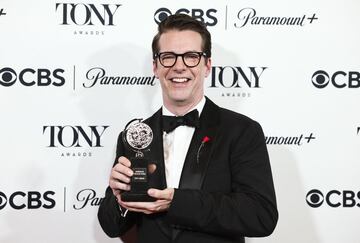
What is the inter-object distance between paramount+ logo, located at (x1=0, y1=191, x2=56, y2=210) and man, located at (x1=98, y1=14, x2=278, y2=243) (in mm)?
620

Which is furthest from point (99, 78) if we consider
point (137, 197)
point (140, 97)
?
point (137, 197)

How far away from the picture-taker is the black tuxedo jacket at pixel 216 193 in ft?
4.65

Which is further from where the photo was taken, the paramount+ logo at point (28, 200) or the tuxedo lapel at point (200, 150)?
the paramount+ logo at point (28, 200)

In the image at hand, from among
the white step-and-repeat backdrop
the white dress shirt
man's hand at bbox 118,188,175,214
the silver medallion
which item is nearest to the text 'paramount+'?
the white step-and-repeat backdrop

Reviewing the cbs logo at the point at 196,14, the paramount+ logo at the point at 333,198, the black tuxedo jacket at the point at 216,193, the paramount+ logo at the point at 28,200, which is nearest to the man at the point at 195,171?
the black tuxedo jacket at the point at 216,193

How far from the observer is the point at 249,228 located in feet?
4.77

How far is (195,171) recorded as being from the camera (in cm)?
151

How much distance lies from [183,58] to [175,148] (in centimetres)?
29

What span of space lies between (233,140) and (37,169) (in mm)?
977

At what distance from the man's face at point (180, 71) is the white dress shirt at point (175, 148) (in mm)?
90

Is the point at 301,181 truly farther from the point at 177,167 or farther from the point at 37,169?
the point at 37,169

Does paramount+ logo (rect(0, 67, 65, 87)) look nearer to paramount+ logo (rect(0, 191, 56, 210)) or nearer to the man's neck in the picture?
paramount+ logo (rect(0, 191, 56, 210))

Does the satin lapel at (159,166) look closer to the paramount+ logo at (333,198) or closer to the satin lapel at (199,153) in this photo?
the satin lapel at (199,153)

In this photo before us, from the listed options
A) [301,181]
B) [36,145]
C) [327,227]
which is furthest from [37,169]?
[327,227]
